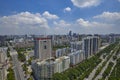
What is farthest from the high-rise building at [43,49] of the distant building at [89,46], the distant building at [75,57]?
the distant building at [89,46]

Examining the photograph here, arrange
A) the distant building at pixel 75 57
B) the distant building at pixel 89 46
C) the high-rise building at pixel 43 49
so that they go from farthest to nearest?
1. the distant building at pixel 89 46
2. the high-rise building at pixel 43 49
3. the distant building at pixel 75 57

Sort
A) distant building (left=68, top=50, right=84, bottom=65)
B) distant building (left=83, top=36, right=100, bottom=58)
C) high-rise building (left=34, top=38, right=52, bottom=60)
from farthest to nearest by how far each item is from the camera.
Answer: distant building (left=83, top=36, right=100, bottom=58), high-rise building (left=34, top=38, right=52, bottom=60), distant building (left=68, top=50, right=84, bottom=65)

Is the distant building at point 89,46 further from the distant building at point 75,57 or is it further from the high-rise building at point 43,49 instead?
the high-rise building at point 43,49

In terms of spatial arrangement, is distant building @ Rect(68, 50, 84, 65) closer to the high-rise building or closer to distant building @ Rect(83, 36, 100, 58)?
distant building @ Rect(83, 36, 100, 58)

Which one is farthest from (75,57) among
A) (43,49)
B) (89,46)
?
(89,46)

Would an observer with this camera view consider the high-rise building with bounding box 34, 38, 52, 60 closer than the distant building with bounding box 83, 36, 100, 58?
Yes

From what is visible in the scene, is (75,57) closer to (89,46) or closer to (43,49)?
(43,49)

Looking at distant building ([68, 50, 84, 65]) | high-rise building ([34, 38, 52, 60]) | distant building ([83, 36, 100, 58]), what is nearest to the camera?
distant building ([68, 50, 84, 65])

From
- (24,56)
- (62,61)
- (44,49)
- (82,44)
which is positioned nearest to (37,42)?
(44,49)

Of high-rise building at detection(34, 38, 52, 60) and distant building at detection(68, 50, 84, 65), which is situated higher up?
high-rise building at detection(34, 38, 52, 60)

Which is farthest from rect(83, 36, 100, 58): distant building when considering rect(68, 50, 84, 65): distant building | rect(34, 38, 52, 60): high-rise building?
rect(34, 38, 52, 60): high-rise building

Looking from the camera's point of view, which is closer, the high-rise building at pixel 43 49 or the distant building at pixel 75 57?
the distant building at pixel 75 57
